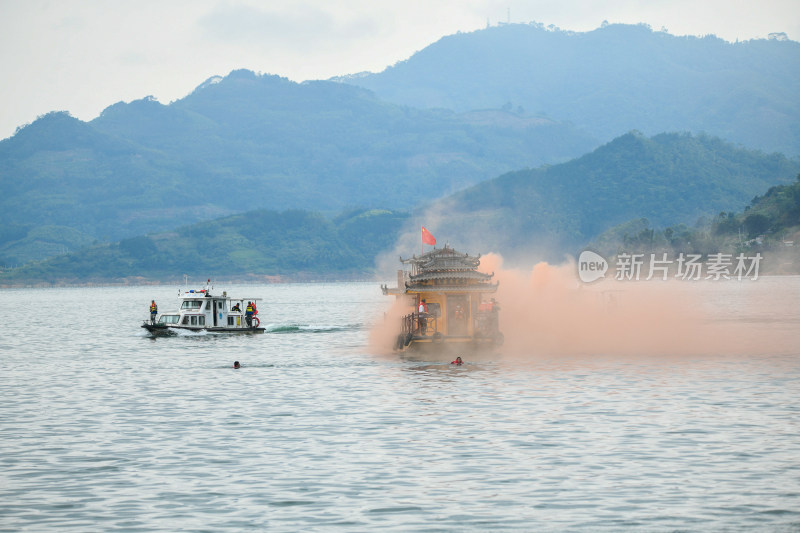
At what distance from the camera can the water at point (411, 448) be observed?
23.9 metres

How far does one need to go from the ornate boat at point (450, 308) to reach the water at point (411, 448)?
5.14 m

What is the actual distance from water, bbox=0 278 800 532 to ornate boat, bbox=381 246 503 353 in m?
5.14

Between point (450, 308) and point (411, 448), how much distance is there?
108 ft

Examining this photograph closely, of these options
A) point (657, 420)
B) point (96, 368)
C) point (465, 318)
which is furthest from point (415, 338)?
point (657, 420)

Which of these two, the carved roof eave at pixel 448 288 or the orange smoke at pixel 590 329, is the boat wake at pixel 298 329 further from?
the carved roof eave at pixel 448 288

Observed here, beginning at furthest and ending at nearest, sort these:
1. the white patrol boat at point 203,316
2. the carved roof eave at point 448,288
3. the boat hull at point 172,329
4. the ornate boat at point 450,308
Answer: the white patrol boat at point 203,316 → the boat hull at point 172,329 → the carved roof eave at point 448,288 → the ornate boat at point 450,308

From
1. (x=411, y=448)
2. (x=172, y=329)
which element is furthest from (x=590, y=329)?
(x=411, y=448)

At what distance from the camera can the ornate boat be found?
63.4 meters

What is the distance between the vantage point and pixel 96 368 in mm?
65312

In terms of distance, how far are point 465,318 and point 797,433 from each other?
110ft

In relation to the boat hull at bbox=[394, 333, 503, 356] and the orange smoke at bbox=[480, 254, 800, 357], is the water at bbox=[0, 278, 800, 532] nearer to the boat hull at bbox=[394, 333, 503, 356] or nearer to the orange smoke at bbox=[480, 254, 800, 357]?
the boat hull at bbox=[394, 333, 503, 356]

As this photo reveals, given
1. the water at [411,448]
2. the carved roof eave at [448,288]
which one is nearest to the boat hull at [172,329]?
the water at [411,448]

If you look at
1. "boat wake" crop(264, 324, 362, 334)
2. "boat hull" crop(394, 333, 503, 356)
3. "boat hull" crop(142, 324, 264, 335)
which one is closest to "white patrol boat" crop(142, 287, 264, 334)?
"boat hull" crop(142, 324, 264, 335)

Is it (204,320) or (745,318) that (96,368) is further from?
(745,318)
